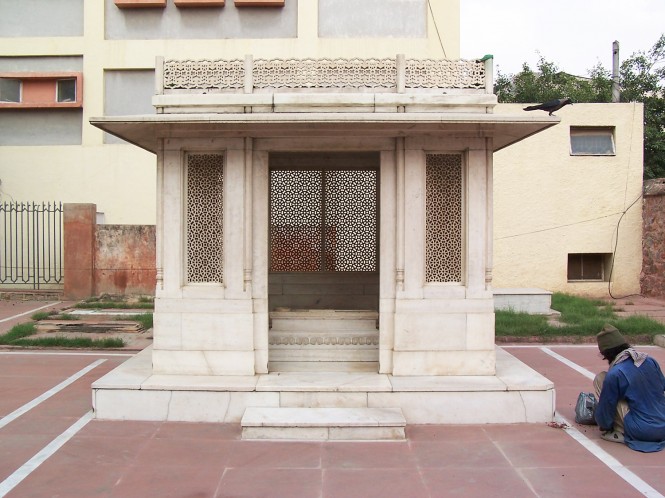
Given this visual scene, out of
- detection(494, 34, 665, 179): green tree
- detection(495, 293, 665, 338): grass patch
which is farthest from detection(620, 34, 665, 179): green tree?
detection(495, 293, 665, 338): grass patch

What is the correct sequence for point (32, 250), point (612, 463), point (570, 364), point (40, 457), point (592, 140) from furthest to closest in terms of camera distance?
point (32, 250) < point (592, 140) < point (570, 364) < point (40, 457) < point (612, 463)

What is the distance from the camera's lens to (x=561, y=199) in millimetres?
16594

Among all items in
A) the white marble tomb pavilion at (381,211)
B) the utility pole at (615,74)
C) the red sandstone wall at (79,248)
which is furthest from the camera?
the utility pole at (615,74)

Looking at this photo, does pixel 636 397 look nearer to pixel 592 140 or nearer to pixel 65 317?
pixel 65 317

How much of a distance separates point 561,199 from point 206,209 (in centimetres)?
1220

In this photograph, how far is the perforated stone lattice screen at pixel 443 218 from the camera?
6.99 metres

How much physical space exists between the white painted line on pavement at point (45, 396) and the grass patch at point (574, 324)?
7.04 metres

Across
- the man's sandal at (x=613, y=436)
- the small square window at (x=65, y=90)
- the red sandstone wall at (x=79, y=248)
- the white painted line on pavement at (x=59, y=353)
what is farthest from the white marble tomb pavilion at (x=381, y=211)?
the small square window at (x=65, y=90)

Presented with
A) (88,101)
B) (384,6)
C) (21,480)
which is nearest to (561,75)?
(384,6)

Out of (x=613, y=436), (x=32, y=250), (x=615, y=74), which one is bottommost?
(x=613, y=436)

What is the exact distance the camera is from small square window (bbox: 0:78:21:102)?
1797 cm

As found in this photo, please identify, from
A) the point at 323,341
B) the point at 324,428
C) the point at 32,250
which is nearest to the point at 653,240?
the point at 323,341

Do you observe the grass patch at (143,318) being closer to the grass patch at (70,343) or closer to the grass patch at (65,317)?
the grass patch at (65,317)

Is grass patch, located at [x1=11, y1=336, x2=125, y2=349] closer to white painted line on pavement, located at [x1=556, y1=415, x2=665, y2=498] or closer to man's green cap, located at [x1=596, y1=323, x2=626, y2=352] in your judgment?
white painted line on pavement, located at [x1=556, y1=415, x2=665, y2=498]
